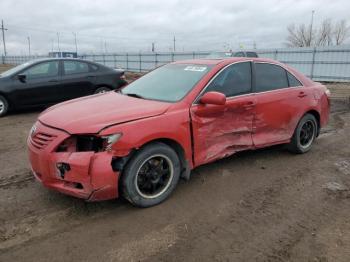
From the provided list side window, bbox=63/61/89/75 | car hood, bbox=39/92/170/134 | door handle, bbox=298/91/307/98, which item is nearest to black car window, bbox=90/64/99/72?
side window, bbox=63/61/89/75

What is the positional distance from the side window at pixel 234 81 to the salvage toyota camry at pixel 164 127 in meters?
0.01

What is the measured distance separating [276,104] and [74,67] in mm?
6423

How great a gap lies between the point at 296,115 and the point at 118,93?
110 inches

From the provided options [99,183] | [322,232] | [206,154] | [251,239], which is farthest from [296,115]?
[99,183]

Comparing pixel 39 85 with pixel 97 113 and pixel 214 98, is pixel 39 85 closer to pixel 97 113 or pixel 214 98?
pixel 97 113

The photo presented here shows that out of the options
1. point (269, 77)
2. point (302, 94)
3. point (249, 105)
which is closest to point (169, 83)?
point (249, 105)

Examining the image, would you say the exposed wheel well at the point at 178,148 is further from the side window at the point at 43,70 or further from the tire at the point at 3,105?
the tire at the point at 3,105

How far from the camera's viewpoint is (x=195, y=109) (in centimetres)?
417

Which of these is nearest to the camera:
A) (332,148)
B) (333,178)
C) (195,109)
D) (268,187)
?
(195,109)

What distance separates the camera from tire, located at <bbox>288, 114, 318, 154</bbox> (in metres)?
5.71

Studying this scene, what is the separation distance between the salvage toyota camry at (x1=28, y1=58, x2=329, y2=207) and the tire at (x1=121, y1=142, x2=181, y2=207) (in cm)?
1

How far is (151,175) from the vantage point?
3.87 meters

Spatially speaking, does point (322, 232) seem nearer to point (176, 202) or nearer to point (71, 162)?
point (176, 202)

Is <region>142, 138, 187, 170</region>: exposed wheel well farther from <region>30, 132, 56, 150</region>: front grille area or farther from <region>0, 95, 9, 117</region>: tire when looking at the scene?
<region>0, 95, 9, 117</region>: tire
